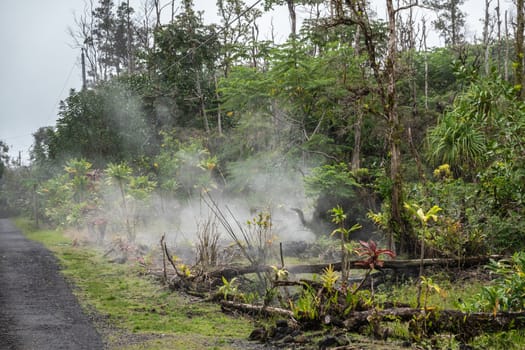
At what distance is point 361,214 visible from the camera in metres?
14.8

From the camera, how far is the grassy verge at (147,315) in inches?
252

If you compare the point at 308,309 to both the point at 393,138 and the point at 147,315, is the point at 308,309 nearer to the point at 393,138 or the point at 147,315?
the point at 147,315

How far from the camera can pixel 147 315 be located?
790 centimetres

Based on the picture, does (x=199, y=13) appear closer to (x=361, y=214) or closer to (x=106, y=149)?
(x=106, y=149)

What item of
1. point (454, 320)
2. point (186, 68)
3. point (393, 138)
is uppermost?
point (186, 68)

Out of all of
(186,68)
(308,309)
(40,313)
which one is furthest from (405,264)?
(186,68)

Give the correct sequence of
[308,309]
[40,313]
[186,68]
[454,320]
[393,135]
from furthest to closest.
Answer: [186,68] < [393,135] < [40,313] < [308,309] < [454,320]

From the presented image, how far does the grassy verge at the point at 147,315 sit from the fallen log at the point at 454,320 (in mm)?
1734

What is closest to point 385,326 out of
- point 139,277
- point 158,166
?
point 139,277

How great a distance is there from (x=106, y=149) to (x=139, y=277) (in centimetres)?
1368

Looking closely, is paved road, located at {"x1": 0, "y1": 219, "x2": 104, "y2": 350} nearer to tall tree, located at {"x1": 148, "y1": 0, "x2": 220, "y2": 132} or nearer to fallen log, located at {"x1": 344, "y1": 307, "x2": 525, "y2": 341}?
fallen log, located at {"x1": 344, "y1": 307, "x2": 525, "y2": 341}

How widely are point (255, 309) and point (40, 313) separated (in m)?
3.17

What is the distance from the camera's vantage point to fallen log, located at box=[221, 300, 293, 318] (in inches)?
274

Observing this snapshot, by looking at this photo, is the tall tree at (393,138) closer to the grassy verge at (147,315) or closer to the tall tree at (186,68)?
the grassy verge at (147,315)
